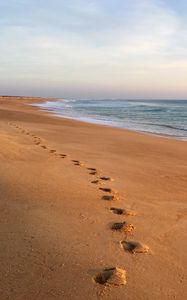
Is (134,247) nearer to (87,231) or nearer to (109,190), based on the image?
(87,231)

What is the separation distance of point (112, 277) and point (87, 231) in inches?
39.9

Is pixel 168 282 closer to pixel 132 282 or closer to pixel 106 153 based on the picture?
pixel 132 282

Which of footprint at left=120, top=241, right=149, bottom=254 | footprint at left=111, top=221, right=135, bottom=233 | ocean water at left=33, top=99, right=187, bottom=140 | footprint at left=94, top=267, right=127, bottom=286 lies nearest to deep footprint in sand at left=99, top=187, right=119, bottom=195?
footprint at left=111, top=221, right=135, bottom=233

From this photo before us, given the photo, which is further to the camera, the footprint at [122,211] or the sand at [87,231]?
the footprint at [122,211]

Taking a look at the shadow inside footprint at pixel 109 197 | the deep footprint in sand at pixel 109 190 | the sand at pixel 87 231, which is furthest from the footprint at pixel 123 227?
the deep footprint in sand at pixel 109 190

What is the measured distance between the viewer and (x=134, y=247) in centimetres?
369

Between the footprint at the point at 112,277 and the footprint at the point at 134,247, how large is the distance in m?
0.45

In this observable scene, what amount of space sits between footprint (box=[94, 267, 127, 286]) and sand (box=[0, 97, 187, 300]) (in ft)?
0.07

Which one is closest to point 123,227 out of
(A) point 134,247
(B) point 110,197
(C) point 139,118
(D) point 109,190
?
(A) point 134,247

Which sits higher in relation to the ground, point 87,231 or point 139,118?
point 87,231

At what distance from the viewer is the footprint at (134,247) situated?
362 centimetres

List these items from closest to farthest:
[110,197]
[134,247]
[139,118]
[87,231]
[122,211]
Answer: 1. [134,247]
2. [87,231]
3. [122,211]
4. [110,197]
5. [139,118]

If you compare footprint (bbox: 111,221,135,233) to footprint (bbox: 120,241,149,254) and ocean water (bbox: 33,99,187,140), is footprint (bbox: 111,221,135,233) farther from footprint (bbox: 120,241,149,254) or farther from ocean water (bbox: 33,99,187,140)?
ocean water (bbox: 33,99,187,140)

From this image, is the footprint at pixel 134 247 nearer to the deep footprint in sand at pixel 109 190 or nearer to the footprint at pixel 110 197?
the footprint at pixel 110 197
